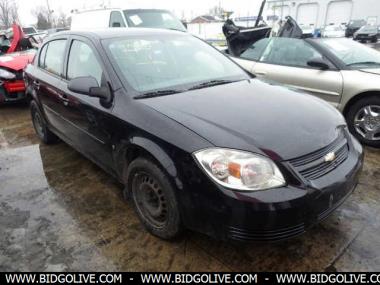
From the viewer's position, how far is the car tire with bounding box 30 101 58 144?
451 cm

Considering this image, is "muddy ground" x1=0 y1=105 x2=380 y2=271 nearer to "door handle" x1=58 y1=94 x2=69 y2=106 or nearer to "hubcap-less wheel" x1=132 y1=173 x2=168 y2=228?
"hubcap-less wheel" x1=132 y1=173 x2=168 y2=228

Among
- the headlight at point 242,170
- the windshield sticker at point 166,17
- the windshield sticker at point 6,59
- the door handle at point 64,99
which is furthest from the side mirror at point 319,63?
the windshield sticker at point 6,59

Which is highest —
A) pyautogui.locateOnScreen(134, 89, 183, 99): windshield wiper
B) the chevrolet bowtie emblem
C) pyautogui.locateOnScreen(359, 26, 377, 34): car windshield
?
pyautogui.locateOnScreen(134, 89, 183, 99): windshield wiper

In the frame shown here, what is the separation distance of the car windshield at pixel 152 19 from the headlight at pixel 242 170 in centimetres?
645

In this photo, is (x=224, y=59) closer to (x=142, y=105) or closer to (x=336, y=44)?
(x=142, y=105)

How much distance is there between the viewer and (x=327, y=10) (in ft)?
133

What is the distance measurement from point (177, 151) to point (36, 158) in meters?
2.92

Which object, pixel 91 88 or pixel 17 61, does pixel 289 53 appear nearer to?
pixel 91 88

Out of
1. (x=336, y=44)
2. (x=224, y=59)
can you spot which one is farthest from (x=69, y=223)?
(x=336, y=44)

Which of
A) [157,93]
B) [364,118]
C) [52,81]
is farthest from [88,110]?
[364,118]

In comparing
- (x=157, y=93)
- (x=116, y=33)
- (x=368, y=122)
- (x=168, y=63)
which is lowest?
(x=368, y=122)

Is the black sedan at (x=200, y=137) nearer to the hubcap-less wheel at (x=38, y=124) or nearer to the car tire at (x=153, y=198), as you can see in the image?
the car tire at (x=153, y=198)

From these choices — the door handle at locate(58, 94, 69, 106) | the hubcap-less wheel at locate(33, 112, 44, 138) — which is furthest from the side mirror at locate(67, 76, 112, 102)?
the hubcap-less wheel at locate(33, 112, 44, 138)

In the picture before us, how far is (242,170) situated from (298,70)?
323 cm
